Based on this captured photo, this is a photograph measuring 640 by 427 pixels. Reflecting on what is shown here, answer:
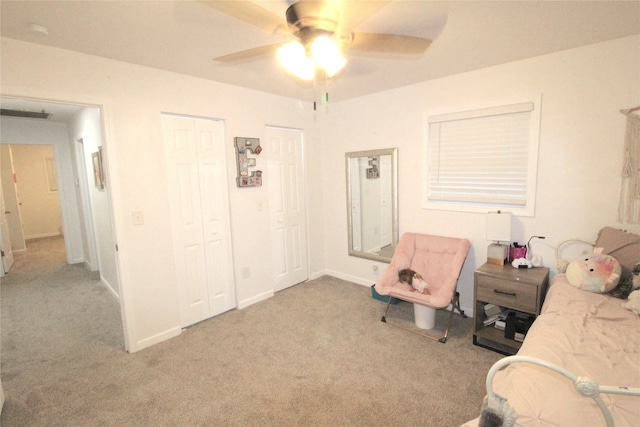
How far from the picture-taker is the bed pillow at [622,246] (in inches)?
83.0

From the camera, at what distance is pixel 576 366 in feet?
4.48

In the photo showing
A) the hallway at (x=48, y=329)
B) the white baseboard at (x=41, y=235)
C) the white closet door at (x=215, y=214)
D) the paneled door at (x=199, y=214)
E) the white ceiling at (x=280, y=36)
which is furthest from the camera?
the white baseboard at (x=41, y=235)

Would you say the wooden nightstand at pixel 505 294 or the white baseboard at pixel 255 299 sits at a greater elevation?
the wooden nightstand at pixel 505 294

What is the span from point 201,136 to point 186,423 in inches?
95.4

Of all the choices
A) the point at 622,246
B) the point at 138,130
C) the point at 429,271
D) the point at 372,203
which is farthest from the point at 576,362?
the point at 138,130

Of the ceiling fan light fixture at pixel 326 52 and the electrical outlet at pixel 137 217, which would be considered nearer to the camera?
the ceiling fan light fixture at pixel 326 52

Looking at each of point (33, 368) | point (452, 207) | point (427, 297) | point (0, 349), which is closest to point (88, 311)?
point (0, 349)

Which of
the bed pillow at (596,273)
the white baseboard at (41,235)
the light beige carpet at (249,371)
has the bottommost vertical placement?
the light beige carpet at (249,371)

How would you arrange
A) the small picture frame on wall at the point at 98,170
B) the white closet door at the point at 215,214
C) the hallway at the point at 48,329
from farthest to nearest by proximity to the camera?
the small picture frame on wall at the point at 98,170, the white closet door at the point at 215,214, the hallway at the point at 48,329

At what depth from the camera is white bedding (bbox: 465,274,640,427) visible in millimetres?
1113

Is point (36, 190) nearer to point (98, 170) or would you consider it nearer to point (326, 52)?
point (98, 170)

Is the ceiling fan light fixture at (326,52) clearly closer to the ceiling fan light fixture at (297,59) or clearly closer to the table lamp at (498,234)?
the ceiling fan light fixture at (297,59)

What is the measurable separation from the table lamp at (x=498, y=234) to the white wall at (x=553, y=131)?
0.68ft

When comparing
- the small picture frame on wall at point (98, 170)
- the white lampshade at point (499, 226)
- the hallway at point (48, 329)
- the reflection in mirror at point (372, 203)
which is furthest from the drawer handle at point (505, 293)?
the small picture frame on wall at point (98, 170)
